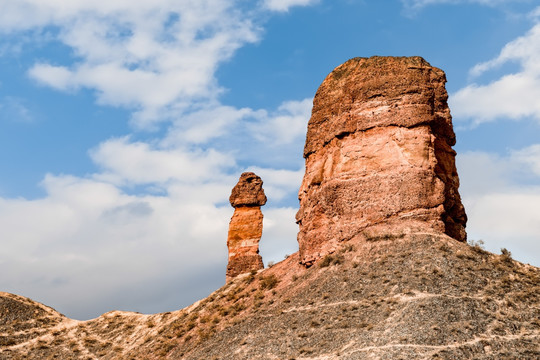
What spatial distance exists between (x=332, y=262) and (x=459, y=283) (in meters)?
6.99

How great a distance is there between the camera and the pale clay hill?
23.2m

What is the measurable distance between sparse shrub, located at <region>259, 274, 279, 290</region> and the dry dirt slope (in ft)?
0.20

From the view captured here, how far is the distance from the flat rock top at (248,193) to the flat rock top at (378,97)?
754 inches

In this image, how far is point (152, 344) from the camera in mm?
36719

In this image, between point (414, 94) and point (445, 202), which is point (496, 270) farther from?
point (414, 94)

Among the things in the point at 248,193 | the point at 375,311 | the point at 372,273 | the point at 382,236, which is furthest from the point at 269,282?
the point at 248,193

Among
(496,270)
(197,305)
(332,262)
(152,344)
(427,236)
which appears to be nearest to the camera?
(496,270)

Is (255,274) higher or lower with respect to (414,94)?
lower

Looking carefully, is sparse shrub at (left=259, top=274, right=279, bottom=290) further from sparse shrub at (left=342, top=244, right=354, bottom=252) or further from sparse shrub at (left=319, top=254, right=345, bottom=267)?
sparse shrub at (left=342, top=244, right=354, bottom=252)

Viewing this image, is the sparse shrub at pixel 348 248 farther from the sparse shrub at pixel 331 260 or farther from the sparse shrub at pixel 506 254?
the sparse shrub at pixel 506 254

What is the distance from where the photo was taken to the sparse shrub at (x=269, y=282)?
112 feet

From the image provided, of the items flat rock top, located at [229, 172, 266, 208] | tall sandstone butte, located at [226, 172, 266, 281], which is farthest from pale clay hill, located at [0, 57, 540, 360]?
flat rock top, located at [229, 172, 266, 208]

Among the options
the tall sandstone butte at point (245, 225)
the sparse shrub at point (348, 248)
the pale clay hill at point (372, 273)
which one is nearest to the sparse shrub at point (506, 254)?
the pale clay hill at point (372, 273)

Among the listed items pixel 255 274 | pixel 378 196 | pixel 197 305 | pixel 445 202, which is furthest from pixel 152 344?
pixel 445 202
